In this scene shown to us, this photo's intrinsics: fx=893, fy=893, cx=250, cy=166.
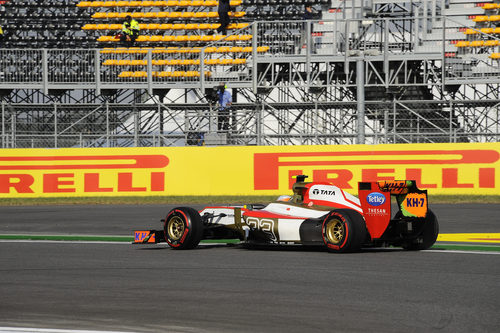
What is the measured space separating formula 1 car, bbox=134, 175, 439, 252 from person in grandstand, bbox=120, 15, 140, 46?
68.7 feet

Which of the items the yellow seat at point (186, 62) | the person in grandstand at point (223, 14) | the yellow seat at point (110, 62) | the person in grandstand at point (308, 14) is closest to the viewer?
the yellow seat at point (186, 62)

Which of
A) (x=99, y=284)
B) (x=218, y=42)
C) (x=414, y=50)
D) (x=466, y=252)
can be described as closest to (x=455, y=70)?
(x=414, y=50)

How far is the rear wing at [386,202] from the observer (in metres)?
9.85

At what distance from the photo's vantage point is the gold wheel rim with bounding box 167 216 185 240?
10.7 metres

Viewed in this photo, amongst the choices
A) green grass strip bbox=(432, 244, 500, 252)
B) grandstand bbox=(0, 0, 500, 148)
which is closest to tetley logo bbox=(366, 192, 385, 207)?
green grass strip bbox=(432, 244, 500, 252)

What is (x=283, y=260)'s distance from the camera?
940cm

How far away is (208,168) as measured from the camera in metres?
Answer: 23.1

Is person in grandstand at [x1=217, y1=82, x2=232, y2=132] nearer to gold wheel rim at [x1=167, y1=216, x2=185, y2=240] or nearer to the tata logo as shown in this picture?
gold wheel rim at [x1=167, y1=216, x2=185, y2=240]

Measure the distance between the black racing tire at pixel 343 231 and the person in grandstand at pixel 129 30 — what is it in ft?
73.2

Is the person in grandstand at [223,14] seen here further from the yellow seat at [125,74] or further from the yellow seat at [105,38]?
the yellow seat at [105,38]

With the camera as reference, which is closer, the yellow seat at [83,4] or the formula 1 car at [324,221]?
the formula 1 car at [324,221]

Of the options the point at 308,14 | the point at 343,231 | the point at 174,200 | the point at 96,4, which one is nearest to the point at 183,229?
the point at 343,231

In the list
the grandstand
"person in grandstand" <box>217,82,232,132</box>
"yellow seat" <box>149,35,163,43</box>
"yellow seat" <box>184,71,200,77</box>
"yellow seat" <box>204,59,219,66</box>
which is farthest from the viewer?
"yellow seat" <box>149,35,163,43</box>

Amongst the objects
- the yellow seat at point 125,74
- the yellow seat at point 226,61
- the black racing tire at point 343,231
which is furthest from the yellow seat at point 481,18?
the black racing tire at point 343,231
